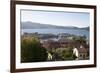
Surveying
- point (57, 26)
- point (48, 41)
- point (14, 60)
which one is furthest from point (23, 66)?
point (57, 26)

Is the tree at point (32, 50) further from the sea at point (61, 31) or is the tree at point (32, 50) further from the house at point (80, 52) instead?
the house at point (80, 52)

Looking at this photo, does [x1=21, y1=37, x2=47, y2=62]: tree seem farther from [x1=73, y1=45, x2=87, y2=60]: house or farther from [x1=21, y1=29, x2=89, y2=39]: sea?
[x1=73, y1=45, x2=87, y2=60]: house

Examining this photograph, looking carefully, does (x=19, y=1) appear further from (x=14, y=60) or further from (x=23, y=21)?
(x=14, y=60)

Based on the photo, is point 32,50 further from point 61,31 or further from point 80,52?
point 80,52

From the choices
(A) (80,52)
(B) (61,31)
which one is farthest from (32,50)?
(A) (80,52)

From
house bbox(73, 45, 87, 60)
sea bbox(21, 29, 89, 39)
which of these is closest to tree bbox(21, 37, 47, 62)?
sea bbox(21, 29, 89, 39)
